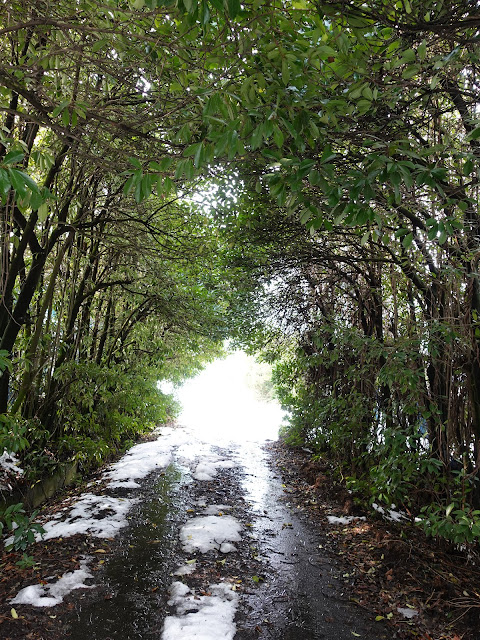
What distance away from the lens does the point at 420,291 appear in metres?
4.35

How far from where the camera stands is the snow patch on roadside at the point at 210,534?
13.8 feet

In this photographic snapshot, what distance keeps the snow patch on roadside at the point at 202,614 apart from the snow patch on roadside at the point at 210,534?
Answer: 77 centimetres

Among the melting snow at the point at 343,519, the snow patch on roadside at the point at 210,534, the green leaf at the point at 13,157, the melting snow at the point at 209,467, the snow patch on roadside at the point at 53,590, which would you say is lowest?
the melting snow at the point at 209,467

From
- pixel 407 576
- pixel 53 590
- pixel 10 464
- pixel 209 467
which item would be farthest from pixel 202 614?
pixel 209 467

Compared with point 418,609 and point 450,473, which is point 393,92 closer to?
point 450,473

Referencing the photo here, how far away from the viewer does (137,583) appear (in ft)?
11.2

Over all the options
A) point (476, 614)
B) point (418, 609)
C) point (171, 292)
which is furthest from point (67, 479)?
point (476, 614)

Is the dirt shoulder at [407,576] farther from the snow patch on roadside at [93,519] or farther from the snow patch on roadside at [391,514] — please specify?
the snow patch on roadside at [93,519]

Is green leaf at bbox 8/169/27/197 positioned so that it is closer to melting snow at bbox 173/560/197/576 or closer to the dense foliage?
the dense foliage

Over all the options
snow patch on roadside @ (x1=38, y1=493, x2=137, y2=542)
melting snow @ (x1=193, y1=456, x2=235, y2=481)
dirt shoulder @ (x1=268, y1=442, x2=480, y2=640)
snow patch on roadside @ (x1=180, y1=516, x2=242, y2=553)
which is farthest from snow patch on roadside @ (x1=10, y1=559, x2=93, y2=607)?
melting snow @ (x1=193, y1=456, x2=235, y2=481)

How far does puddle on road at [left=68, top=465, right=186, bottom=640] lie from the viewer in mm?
2793

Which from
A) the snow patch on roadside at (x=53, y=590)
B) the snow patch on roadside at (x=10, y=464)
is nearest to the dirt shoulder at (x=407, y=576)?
the snow patch on roadside at (x=53, y=590)

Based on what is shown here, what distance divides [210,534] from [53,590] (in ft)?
5.85

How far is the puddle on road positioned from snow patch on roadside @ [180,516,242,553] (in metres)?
0.14
